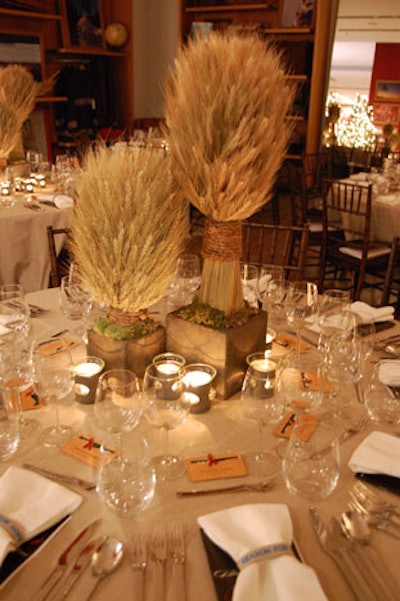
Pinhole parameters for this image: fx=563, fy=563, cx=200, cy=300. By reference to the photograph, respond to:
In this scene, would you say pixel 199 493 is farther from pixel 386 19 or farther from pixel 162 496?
pixel 386 19

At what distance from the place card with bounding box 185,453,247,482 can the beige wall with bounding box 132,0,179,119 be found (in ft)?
20.8

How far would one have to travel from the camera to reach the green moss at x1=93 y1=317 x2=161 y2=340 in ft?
4.45

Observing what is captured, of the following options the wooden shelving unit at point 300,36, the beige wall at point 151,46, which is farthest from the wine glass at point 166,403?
the beige wall at point 151,46

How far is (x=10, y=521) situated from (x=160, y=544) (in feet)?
0.86

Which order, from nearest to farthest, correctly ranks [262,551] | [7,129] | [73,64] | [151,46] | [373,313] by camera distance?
1. [262,551]
2. [373,313]
3. [7,129]
4. [73,64]
5. [151,46]

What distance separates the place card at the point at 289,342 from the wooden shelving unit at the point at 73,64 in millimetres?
5288

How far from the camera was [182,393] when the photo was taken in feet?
3.84

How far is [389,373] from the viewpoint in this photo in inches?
57.6

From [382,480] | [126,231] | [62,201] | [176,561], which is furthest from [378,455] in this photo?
[62,201]

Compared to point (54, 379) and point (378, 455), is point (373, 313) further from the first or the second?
point (54, 379)

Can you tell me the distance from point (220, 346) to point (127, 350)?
0.22 m

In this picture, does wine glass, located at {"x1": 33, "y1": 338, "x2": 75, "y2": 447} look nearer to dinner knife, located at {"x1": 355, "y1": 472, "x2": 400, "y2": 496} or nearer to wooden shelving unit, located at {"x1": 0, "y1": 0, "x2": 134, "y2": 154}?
dinner knife, located at {"x1": 355, "y1": 472, "x2": 400, "y2": 496}

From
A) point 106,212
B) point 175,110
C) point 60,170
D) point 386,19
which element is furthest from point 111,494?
point 386,19

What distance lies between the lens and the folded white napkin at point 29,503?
3.14 feet
